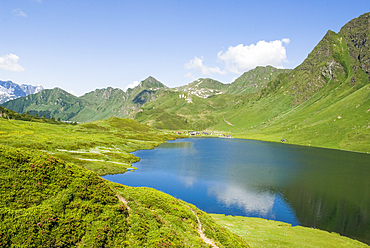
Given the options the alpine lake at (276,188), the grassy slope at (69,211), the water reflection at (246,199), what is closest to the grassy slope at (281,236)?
the alpine lake at (276,188)

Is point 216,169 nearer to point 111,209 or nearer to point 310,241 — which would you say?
point 310,241

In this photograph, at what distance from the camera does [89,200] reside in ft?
60.4

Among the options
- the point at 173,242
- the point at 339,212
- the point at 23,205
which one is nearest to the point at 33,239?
the point at 23,205

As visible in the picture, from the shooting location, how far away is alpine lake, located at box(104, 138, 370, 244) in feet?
176

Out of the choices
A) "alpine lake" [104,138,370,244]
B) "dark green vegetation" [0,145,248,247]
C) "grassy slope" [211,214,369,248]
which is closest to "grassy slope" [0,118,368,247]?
"dark green vegetation" [0,145,248,247]

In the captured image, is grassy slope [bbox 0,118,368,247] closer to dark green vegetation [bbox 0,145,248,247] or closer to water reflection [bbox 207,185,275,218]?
dark green vegetation [bbox 0,145,248,247]

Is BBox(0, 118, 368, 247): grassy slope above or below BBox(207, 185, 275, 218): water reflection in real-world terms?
above

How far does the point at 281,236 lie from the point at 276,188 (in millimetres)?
38964

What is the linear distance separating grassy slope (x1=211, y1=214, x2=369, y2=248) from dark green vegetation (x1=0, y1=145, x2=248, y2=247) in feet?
64.4

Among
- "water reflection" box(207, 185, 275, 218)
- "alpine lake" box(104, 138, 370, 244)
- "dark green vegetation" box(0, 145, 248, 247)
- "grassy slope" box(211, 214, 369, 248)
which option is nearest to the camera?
"dark green vegetation" box(0, 145, 248, 247)

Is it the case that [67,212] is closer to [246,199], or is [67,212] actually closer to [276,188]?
[246,199]

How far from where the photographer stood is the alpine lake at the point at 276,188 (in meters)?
53.8

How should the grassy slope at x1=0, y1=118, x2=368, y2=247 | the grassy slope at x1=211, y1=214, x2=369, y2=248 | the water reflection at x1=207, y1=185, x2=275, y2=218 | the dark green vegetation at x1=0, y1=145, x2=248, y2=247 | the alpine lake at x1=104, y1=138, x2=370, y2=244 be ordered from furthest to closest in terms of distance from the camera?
the water reflection at x1=207, y1=185, x2=275, y2=218 → the alpine lake at x1=104, y1=138, x2=370, y2=244 → the grassy slope at x1=211, y1=214, x2=369, y2=248 → the grassy slope at x1=0, y1=118, x2=368, y2=247 → the dark green vegetation at x1=0, y1=145, x2=248, y2=247

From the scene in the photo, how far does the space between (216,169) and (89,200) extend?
8855cm
